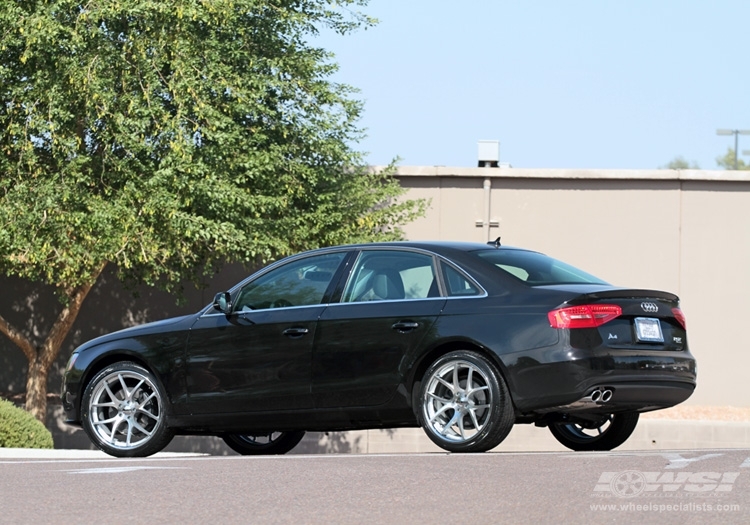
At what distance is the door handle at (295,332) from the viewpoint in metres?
10.1

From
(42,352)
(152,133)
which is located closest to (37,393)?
(42,352)

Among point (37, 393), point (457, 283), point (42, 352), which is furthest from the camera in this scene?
point (42, 352)

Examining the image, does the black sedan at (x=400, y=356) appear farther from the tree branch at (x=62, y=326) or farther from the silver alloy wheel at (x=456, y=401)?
the tree branch at (x=62, y=326)

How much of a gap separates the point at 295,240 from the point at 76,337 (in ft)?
21.2

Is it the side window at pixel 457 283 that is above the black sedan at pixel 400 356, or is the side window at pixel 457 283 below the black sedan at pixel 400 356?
above

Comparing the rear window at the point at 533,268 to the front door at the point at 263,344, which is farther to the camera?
the front door at the point at 263,344

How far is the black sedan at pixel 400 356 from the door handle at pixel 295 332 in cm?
1

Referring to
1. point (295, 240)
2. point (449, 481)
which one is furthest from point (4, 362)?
point (449, 481)

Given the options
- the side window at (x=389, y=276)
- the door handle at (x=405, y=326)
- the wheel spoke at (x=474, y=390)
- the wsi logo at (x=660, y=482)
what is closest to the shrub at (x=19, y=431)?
the side window at (x=389, y=276)

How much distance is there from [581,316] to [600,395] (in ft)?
1.87

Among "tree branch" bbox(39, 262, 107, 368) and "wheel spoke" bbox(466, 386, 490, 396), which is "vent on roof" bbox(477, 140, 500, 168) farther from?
"wheel spoke" bbox(466, 386, 490, 396)

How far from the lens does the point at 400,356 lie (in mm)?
9688

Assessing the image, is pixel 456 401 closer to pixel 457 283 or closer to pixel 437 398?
pixel 437 398

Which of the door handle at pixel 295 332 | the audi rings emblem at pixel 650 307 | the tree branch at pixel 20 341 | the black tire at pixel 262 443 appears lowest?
the tree branch at pixel 20 341
